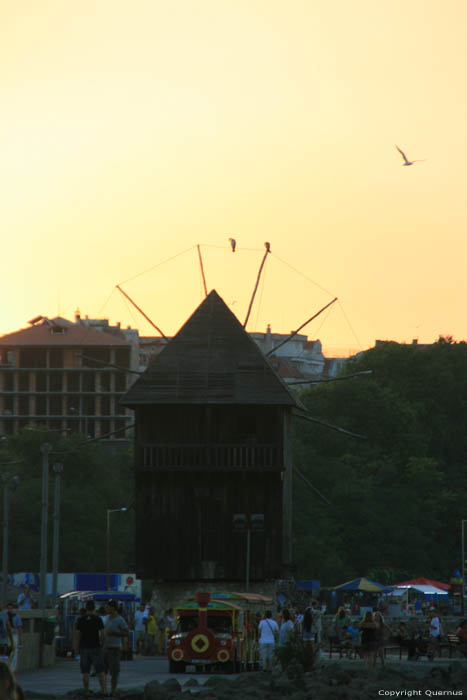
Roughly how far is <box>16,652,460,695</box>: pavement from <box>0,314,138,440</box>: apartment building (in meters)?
145

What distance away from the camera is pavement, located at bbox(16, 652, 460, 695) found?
30.2m

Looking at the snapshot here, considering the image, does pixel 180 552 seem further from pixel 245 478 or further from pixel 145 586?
pixel 145 586

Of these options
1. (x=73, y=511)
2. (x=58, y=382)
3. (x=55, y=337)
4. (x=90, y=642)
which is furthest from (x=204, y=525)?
(x=58, y=382)

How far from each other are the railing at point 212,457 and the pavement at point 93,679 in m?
11.4

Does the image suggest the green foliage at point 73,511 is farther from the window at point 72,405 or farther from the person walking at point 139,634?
the window at point 72,405

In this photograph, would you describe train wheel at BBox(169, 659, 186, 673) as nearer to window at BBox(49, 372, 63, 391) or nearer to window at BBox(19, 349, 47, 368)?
window at BBox(19, 349, 47, 368)

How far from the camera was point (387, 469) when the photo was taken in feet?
354

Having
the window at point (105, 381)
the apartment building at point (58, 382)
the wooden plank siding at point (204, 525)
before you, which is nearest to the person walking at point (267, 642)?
the wooden plank siding at point (204, 525)

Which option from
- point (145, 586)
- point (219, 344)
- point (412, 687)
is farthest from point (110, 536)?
point (412, 687)

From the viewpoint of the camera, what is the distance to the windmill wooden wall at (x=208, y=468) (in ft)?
181

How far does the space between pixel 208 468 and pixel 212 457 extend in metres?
0.53

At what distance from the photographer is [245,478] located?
5572 centimetres

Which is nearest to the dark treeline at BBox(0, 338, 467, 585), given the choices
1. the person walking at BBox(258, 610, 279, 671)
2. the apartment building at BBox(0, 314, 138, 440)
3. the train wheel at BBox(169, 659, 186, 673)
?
the train wheel at BBox(169, 659, 186, 673)

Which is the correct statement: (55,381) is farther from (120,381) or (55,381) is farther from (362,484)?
(362,484)
